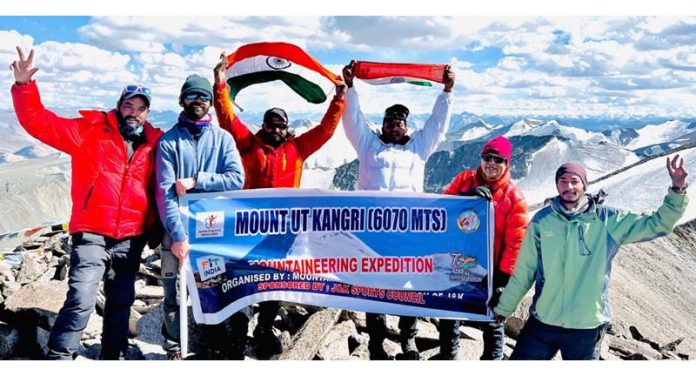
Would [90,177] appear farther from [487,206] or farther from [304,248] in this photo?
[487,206]

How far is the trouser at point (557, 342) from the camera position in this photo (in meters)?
5.35

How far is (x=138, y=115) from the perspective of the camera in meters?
6.13

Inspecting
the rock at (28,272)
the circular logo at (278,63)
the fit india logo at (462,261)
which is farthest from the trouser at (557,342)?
the rock at (28,272)

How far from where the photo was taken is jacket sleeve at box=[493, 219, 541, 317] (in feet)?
18.0

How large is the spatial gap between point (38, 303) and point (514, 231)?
5.67 meters

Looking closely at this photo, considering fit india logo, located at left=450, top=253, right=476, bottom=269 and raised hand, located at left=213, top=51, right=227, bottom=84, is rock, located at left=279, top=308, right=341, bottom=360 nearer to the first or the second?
fit india logo, located at left=450, top=253, right=476, bottom=269

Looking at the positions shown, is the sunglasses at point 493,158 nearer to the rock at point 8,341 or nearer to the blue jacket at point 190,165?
the blue jacket at point 190,165

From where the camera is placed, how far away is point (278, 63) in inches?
309

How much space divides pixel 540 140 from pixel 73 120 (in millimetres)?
33397

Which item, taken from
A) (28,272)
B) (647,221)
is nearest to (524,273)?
(647,221)

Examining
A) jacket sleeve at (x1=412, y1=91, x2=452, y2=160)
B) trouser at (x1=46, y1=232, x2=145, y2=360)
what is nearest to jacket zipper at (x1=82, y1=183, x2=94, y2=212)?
trouser at (x1=46, y1=232, x2=145, y2=360)

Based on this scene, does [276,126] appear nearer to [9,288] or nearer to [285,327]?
[285,327]

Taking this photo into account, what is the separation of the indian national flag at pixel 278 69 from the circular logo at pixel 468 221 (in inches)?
86.6

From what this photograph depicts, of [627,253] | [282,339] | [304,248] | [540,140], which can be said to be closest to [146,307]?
[282,339]
